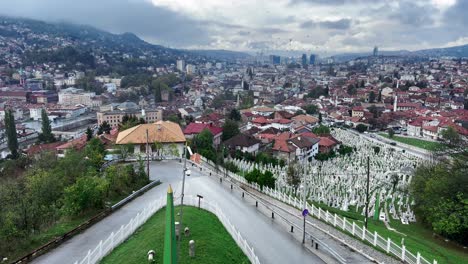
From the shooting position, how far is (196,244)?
11.1 m

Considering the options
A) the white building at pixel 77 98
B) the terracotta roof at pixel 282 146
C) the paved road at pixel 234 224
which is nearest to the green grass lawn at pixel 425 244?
the paved road at pixel 234 224

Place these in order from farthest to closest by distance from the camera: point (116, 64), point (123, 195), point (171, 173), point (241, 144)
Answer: point (116, 64)
point (241, 144)
point (171, 173)
point (123, 195)

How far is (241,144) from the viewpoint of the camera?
4194cm

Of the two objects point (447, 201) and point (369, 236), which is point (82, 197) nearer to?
point (369, 236)

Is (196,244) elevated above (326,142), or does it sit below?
above

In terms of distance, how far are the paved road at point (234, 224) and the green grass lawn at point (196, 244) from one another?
1.05 metres

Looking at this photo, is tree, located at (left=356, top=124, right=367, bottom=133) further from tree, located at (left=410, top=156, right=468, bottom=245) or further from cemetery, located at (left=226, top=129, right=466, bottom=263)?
tree, located at (left=410, top=156, right=468, bottom=245)

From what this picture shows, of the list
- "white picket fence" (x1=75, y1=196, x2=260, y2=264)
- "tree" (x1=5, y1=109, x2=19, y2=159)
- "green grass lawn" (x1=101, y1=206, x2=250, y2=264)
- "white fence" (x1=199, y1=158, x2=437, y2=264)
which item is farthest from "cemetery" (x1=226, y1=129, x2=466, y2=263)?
"tree" (x1=5, y1=109, x2=19, y2=159)

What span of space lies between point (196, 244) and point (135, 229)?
3.51 metres

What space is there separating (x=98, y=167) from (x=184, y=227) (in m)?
13.0

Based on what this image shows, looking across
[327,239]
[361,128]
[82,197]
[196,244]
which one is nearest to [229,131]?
[361,128]

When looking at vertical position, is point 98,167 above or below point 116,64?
below

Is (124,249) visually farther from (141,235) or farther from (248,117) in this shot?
(248,117)

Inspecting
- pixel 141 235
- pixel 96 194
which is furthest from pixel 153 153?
pixel 141 235
